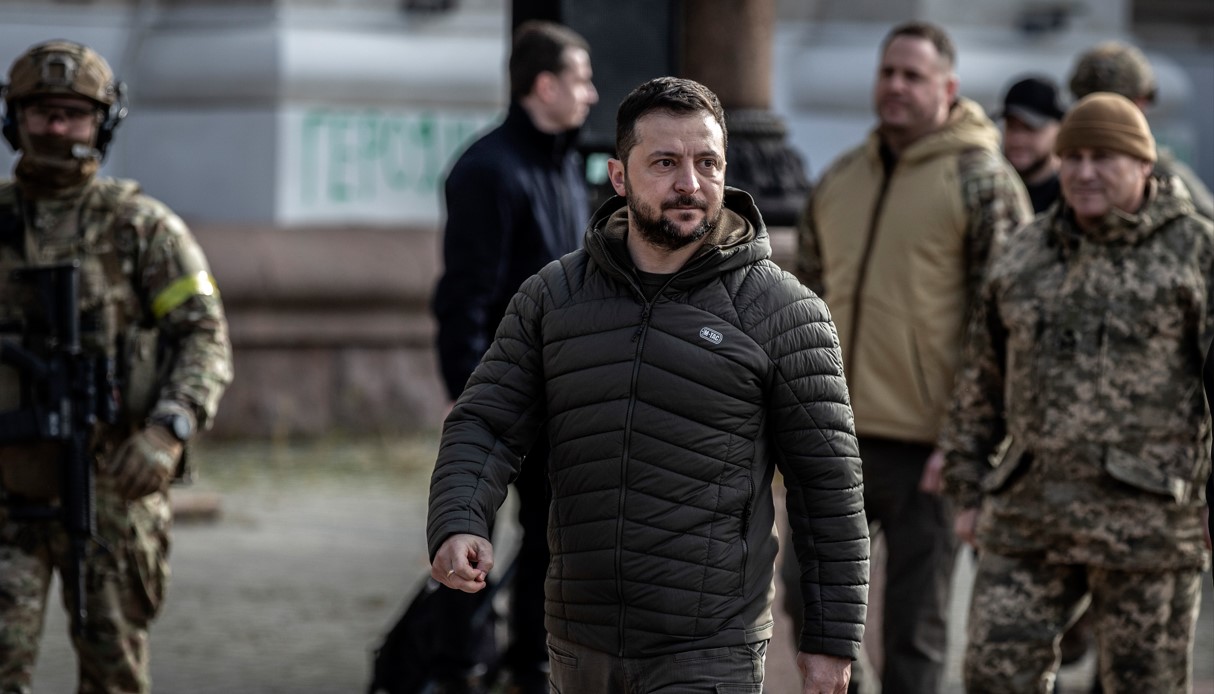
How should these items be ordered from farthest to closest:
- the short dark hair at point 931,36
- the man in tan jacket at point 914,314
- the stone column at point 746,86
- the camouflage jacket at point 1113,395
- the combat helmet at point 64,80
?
the stone column at point 746,86, the short dark hair at point 931,36, the man in tan jacket at point 914,314, the combat helmet at point 64,80, the camouflage jacket at point 1113,395

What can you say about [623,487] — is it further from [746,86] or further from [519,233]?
[746,86]

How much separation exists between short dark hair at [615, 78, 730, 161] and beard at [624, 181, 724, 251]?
0.40 feet

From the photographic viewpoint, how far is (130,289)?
5805 mm

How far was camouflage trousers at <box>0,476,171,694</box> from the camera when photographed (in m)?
5.59

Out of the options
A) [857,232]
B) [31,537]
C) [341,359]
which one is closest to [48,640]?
[31,537]

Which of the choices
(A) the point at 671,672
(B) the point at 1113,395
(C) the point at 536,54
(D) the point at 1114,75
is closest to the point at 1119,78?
(D) the point at 1114,75

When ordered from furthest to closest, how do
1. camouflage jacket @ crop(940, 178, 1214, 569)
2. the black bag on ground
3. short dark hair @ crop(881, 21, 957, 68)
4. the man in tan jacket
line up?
the black bag on ground, short dark hair @ crop(881, 21, 957, 68), the man in tan jacket, camouflage jacket @ crop(940, 178, 1214, 569)

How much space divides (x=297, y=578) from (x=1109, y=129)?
4.67m

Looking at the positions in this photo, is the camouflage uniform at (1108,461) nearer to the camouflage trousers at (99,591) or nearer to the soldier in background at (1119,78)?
the soldier in background at (1119,78)

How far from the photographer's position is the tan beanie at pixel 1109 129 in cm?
554

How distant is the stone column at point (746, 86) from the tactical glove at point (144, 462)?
2350 millimetres

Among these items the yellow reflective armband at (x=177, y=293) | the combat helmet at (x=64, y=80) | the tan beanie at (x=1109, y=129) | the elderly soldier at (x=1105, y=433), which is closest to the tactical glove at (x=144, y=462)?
the yellow reflective armband at (x=177, y=293)

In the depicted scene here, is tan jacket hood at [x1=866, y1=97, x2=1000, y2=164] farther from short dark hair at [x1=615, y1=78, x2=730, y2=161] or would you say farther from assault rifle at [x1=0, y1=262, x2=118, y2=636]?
assault rifle at [x1=0, y1=262, x2=118, y2=636]

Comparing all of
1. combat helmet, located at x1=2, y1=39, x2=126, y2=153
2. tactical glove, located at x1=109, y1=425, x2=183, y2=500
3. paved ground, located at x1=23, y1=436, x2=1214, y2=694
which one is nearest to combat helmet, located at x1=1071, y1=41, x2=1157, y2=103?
paved ground, located at x1=23, y1=436, x2=1214, y2=694
